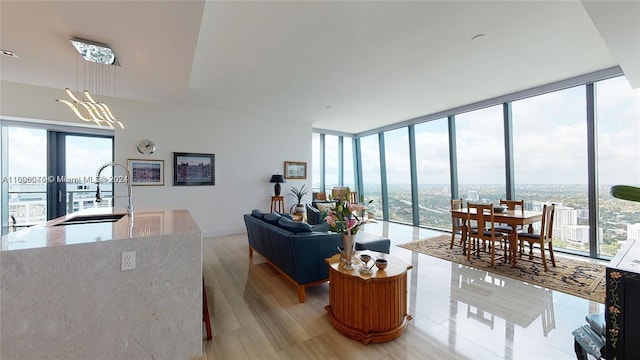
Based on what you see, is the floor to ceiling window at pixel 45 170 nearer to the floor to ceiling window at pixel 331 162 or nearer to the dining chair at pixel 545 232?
the floor to ceiling window at pixel 331 162

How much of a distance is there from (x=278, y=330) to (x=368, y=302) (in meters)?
0.87

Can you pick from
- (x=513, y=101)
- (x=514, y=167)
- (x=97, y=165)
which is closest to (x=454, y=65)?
(x=513, y=101)

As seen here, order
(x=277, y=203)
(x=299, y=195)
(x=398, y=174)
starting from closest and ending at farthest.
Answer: (x=277, y=203), (x=299, y=195), (x=398, y=174)

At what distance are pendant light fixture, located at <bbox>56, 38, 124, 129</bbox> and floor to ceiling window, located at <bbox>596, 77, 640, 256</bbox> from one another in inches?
279

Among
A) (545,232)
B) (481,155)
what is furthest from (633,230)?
(481,155)

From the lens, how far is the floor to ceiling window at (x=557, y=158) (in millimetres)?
4262

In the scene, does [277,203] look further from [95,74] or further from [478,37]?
[478,37]

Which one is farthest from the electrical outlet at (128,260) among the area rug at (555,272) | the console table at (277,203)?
the console table at (277,203)

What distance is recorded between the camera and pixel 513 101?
16.4ft

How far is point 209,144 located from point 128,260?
4.78 metres

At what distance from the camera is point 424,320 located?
2389mm

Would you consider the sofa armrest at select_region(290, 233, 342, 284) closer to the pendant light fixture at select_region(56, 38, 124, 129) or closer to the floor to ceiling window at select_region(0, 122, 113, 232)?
the pendant light fixture at select_region(56, 38, 124, 129)

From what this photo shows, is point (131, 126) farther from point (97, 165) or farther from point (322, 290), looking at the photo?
point (322, 290)

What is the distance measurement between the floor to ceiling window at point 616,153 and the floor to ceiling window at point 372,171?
491 centimetres
